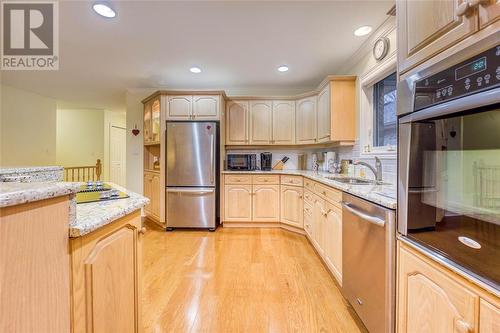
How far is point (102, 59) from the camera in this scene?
124 inches

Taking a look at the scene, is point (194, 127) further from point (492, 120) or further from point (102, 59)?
point (492, 120)

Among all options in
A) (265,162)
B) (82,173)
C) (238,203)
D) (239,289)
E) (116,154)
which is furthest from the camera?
(116,154)

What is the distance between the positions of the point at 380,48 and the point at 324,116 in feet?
3.58

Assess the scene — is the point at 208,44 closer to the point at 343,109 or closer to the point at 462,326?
the point at 343,109

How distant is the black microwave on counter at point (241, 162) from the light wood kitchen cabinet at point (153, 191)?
118cm

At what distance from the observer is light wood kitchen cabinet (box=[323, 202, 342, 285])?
1.98 metres

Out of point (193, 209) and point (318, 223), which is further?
point (193, 209)

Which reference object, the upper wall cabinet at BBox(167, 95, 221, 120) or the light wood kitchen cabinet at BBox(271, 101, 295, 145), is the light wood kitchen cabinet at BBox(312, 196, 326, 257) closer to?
the light wood kitchen cabinet at BBox(271, 101, 295, 145)

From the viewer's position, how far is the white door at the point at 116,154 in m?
7.09

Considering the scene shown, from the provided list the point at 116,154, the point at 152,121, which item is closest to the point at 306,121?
the point at 152,121

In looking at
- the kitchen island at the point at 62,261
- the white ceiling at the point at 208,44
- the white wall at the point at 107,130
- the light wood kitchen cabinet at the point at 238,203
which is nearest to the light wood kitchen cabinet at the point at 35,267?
the kitchen island at the point at 62,261

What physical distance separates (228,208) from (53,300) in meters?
3.13

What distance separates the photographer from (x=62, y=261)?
2.41 feet

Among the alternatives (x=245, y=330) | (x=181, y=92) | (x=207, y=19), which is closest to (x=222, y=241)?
(x=245, y=330)
